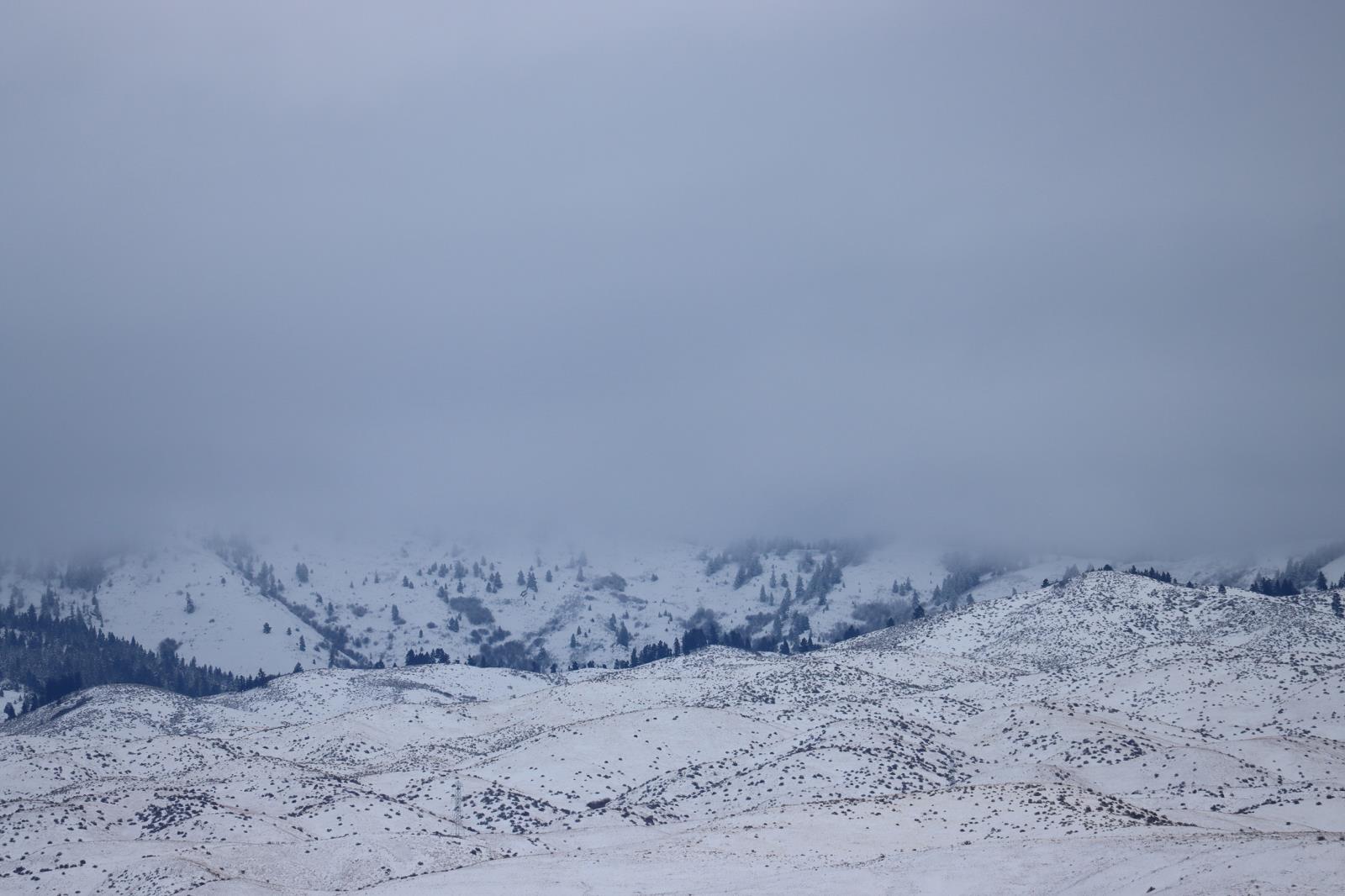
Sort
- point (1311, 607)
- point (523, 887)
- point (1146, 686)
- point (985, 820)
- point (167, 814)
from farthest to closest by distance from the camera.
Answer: point (1311, 607), point (1146, 686), point (167, 814), point (985, 820), point (523, 887)

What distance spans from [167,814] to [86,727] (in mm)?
73971

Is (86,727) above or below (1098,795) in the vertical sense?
below

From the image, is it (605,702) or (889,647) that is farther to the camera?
(889,647)

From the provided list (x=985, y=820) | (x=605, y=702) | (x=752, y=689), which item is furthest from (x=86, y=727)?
(x=985, y=820)

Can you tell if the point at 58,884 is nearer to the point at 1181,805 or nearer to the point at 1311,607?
the point at 1181,805

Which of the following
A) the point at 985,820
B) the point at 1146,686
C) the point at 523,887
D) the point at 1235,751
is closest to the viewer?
the point at 523,887

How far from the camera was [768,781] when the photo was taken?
278 ft

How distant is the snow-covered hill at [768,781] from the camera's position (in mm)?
58844

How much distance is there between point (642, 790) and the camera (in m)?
88.6

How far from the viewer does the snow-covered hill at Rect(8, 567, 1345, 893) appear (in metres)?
58.8

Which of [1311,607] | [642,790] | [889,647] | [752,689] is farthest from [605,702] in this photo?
[1311,607]

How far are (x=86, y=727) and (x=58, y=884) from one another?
82.6 meters

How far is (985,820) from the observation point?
6575 cm

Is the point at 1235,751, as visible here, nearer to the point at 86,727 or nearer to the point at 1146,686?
the point at 1146,686
